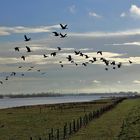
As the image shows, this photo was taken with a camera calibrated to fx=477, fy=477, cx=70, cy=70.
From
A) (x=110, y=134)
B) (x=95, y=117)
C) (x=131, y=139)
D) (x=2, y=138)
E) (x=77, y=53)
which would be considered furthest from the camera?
(x=95, y=117)

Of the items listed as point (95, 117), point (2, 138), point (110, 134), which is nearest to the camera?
point (110, 134)

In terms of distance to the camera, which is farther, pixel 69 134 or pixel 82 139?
pixel 69 134

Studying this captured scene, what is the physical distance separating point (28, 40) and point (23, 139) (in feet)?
49.0

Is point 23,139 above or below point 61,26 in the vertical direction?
below

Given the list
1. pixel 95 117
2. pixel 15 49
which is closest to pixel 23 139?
pixel 15 49

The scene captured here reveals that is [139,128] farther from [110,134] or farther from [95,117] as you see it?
[95,117]

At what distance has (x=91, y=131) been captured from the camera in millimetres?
42000

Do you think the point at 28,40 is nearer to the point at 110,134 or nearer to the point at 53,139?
the point at 53,139

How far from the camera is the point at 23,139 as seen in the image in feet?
132

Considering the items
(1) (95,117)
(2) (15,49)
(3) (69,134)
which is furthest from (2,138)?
(1) (95,117)

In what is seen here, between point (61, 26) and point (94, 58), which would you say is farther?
point (94, 58)

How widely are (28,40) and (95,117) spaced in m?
36.4

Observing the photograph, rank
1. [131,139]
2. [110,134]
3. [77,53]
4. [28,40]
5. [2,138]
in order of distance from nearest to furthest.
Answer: [28,40] → [77,53] → [131,139] → [110,134] → [2,138]

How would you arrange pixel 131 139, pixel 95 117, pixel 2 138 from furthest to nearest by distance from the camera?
1. pixel 95 117
2. pixel 2 138
3. pixel 131 139
